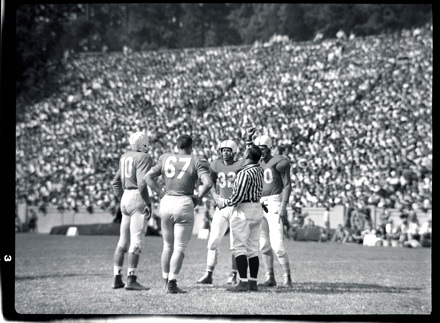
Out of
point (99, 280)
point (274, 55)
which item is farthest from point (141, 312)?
point (274, 55)

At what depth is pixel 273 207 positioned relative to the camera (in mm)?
12328

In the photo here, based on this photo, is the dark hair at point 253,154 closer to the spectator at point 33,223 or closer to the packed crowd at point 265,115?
the packed crowd at point 265,115

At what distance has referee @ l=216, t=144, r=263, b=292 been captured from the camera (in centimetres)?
1122

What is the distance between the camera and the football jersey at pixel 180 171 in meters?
10.9

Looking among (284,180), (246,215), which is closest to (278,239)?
(284,180)

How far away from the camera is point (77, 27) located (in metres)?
53.5

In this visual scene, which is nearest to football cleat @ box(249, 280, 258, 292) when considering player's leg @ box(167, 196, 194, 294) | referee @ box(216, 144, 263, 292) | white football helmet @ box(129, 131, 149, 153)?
referee @ box(216, 144, 263, 292)

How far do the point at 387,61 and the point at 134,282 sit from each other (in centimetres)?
3155

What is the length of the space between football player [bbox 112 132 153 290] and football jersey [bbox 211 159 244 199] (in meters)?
1.27

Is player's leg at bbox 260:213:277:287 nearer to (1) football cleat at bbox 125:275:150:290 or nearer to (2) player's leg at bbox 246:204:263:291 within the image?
(2) player's leg at bbox 246:204:263:291

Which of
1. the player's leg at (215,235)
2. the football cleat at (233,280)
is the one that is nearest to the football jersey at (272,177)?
the player's leg at (215,235)

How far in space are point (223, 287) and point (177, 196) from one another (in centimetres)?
162

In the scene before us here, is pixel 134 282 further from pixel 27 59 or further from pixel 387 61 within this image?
pixel 387 61

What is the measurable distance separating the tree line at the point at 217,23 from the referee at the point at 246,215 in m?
36.2
